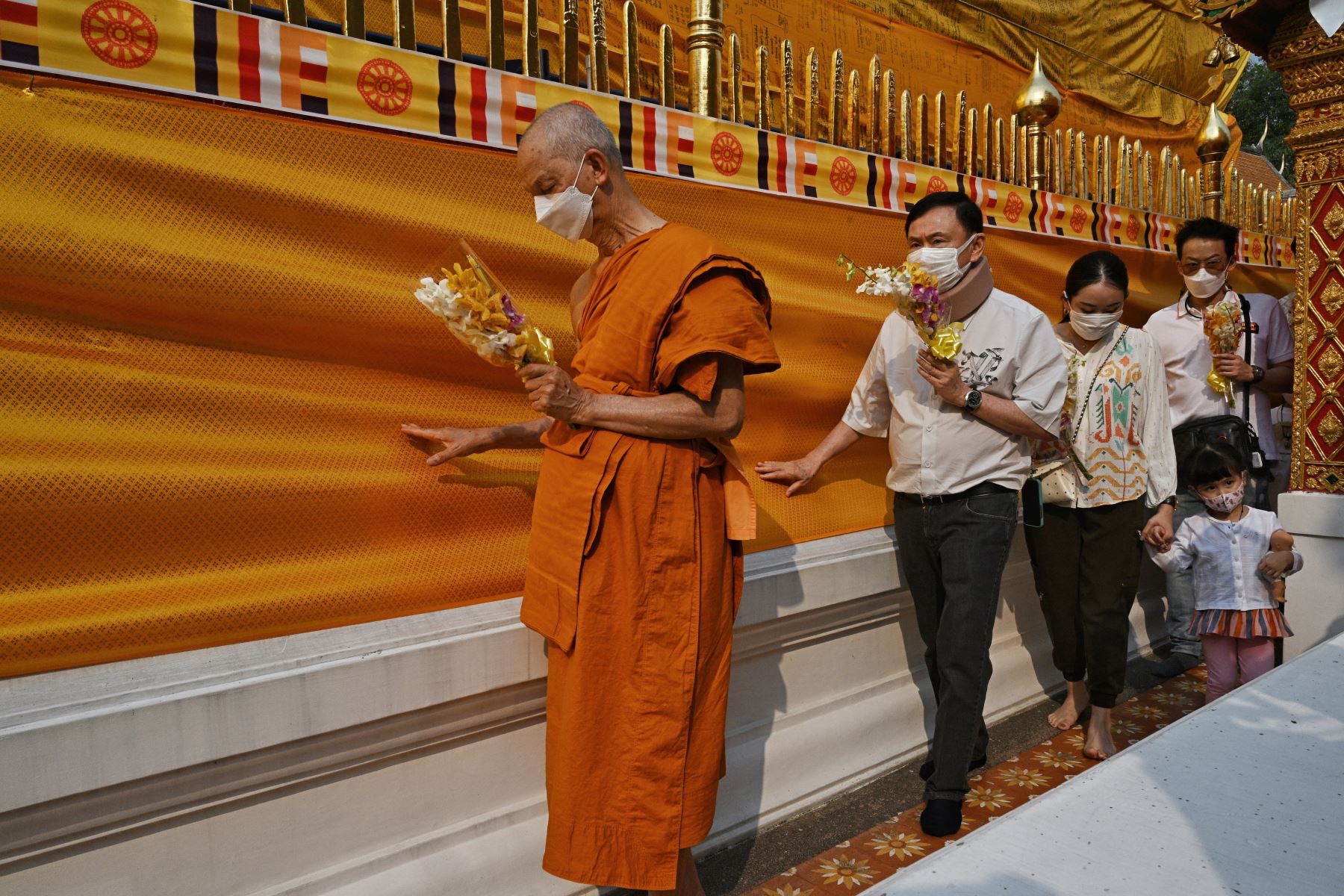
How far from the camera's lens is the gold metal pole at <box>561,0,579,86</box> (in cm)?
250

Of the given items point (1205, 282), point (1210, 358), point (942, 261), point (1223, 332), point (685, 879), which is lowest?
point (685, 879)

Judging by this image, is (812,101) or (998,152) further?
(998,152)

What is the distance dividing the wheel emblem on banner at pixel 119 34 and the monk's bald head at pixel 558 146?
30.8 inches

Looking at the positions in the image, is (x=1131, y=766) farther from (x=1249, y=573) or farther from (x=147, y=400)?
(x=1249, y=573)

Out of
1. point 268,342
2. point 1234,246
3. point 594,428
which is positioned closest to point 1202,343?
point 1234,246

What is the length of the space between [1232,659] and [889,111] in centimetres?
250

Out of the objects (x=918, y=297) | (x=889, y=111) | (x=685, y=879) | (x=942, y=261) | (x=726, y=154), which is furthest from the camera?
(x=889, y=111)

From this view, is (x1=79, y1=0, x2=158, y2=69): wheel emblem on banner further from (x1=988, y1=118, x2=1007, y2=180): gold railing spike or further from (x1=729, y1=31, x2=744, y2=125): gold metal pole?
(x1=988, y1=118, x2=1007, y2=180): gold railing spike

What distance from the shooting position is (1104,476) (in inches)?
127

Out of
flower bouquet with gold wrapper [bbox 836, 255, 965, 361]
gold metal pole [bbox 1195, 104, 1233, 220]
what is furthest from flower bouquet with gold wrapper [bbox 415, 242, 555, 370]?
gold metal pole [bbox 1195, 104, 1233, 220]

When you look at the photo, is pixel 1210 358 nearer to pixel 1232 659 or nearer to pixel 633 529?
pixel 1232 659

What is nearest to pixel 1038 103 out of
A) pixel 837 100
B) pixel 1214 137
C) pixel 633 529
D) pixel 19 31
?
pixel 837 100

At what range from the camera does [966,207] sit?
2723 mm

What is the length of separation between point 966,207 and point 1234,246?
7.13 feet
